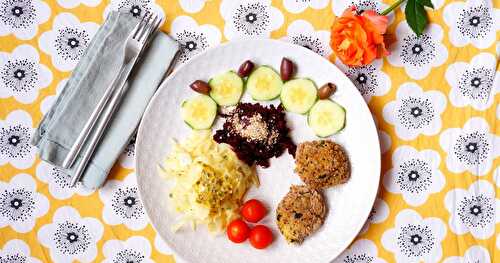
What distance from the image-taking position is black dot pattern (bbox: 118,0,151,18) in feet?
9.12

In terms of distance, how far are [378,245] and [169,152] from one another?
1.21 meters

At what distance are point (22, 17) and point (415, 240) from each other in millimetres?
2389

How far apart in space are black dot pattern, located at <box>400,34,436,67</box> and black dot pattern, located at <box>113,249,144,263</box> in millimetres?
1739

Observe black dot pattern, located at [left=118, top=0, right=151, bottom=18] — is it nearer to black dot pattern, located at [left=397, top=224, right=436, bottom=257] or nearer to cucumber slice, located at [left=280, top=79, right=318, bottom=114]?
cucumber slice, located at [left=280, top=79, right=318, bottom=114]

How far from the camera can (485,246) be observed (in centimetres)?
281

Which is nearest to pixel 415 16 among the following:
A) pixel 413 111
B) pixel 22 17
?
pixel 413 111

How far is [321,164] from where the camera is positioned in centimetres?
263

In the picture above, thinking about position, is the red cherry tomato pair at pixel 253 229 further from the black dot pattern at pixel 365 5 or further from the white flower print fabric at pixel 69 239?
the black dot pattern at pixel 365 5

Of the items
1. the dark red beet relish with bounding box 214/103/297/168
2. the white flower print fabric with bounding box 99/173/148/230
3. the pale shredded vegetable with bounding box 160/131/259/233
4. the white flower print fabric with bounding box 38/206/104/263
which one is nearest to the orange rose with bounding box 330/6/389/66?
the dark red beet relish with bounding box 214/103/297/168

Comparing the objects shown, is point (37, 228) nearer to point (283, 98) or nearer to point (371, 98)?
point (283, 98)

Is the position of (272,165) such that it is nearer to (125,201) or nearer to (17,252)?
(125,201)

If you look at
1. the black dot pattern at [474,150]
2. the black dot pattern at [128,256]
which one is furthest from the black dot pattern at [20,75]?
the black dot pattern at [474,150]

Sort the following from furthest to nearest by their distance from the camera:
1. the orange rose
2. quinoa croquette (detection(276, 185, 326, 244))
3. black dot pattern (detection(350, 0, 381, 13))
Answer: black dot pattern (detection(350, 0, 381, 13)) → quinoa croquette (detection(276, 185, 326, 244)) → the orange rose

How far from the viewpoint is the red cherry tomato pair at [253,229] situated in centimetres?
269
